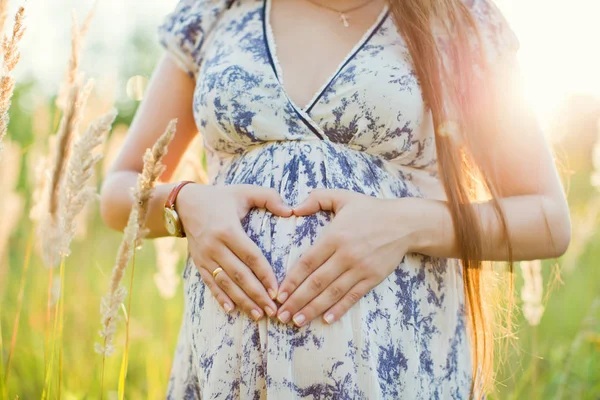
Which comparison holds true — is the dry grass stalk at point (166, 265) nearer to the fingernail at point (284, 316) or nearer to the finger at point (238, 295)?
the finger at point (238, 295)

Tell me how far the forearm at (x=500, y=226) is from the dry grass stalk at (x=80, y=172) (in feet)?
2.18

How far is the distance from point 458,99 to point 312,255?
0.53 meters

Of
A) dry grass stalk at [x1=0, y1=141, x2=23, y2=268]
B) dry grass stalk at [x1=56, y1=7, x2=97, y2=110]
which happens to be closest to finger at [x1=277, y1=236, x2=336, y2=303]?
dry grass stalk at [x1=56, y1=7, x2=97, y2=110]

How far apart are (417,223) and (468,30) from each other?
0.51 metres

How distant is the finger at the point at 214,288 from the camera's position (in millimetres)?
1223

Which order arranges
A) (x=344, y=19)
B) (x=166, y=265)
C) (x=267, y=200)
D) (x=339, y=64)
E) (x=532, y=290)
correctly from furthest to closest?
(x=166, y=265) < (x=532, y=290) < (x=344, y=19) < (x=339, y=64) < (x=267, y=200)

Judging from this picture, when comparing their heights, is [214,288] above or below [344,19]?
below

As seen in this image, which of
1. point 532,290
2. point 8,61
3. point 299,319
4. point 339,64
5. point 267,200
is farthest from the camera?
point 532,290

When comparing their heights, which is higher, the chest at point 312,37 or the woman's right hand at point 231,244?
the chest at point 312,37

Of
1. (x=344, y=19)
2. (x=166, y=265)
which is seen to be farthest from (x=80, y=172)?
(x=166, y=265)

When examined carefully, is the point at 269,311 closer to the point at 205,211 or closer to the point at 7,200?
the point at 205,211

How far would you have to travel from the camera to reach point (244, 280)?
1194 mm

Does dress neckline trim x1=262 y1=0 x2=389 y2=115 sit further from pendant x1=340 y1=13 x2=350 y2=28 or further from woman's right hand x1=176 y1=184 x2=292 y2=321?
woman's right hand x1=176 y1=184 x2=292 y2=321

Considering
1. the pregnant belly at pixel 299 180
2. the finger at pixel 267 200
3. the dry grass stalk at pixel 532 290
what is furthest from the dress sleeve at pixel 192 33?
the dry grass stalk at pixel 532 290
